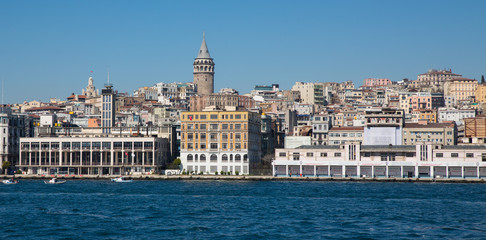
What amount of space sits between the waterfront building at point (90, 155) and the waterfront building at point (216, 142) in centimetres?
557

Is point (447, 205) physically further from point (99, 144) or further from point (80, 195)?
point (99, 144)

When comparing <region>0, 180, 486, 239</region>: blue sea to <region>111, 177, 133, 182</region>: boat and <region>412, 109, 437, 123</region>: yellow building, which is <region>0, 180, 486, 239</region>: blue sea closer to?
<region>111, 177, 133, 182</region>: boat

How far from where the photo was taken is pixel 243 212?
236 ft

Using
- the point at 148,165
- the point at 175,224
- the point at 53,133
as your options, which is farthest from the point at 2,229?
the point at 53,133

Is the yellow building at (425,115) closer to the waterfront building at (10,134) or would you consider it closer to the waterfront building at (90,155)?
the waterfront building at (90,155)

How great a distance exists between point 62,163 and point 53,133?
38.8ft

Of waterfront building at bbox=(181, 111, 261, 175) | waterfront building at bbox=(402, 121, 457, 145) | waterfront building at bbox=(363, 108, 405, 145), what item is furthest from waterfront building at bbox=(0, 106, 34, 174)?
waterfront building at bbox=(402, 121, 457, 145)

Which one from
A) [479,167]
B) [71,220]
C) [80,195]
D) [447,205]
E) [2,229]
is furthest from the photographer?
[479,167]

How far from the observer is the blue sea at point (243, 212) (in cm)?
5819

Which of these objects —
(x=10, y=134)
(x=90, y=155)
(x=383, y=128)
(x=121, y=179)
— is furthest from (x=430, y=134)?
(x=10, y=134)

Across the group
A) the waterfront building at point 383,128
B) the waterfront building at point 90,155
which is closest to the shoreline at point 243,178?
the waterfront building at point 90,155

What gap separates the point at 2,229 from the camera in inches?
2368

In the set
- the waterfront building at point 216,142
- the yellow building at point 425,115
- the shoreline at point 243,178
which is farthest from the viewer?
the yellow building at point 425,115

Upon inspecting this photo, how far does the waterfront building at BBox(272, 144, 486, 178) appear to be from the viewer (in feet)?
392
